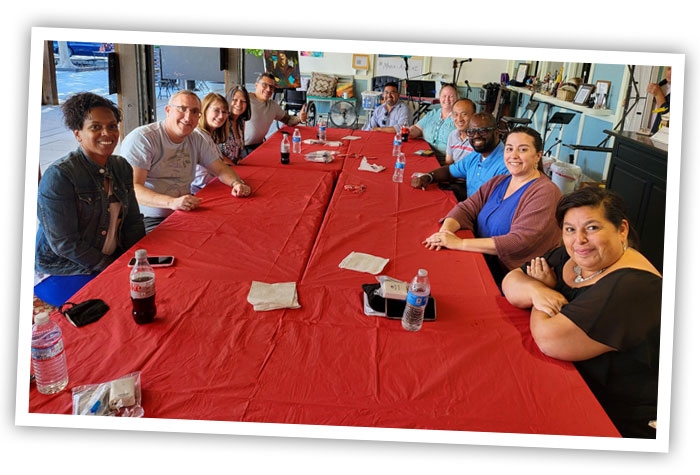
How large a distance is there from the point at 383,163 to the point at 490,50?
235 centimetres

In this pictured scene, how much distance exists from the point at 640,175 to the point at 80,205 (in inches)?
132

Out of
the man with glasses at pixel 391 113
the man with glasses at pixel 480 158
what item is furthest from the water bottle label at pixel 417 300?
the man with glasses at pixel 391 113

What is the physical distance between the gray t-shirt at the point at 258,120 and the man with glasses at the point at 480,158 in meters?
2.09

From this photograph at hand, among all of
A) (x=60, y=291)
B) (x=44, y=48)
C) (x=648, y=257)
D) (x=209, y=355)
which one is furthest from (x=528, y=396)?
(x=60, y=291)

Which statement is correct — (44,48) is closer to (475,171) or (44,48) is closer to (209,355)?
(209,355)

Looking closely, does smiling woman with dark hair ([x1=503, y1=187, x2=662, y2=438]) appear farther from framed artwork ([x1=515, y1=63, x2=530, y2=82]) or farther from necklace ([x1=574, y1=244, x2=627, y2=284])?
framed artwork ([x1=515, y1=63, x2=530, y2=82])

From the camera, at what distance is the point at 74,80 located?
1.67 meters

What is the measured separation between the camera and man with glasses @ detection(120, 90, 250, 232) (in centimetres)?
236

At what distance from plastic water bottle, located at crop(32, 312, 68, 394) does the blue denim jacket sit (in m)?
0.71

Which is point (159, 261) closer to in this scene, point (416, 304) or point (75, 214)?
point (75, 214)

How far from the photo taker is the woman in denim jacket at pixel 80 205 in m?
1.66

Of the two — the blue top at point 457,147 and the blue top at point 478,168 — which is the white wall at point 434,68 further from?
the blue top at point 478,168

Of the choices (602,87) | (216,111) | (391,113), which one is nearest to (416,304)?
(216,111)

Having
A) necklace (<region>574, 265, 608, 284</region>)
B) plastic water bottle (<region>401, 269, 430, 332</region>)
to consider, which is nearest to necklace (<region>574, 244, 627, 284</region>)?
necklace (<region>574, 265, 608, 284</region>)
